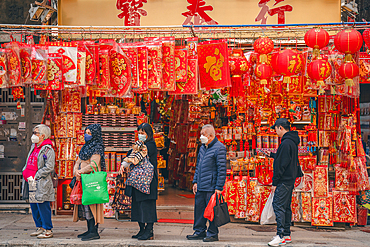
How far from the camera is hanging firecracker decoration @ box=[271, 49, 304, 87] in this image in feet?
21.4

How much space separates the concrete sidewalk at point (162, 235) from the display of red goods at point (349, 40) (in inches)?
124

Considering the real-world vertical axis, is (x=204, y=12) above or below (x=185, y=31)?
above

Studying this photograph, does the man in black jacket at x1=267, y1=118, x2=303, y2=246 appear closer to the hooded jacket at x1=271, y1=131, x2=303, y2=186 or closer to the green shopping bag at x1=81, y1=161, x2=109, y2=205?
the hooded jacket at x1=271, y1=131, x2=303, y2=186

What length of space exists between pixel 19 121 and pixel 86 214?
12.0ft

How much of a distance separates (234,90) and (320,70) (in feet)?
5.70

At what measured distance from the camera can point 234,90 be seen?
7633 millimetres

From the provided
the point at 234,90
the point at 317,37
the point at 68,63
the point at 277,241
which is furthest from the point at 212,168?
the point at 68,63

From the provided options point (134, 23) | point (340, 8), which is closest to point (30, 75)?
point (134, 23)

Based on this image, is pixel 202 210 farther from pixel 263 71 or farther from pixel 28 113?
pixel 28 113

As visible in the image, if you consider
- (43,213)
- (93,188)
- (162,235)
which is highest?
(93,188)

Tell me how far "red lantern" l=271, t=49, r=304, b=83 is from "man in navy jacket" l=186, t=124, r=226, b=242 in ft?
5.18

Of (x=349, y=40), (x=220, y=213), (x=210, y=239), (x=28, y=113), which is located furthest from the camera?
(x=28, y=113)

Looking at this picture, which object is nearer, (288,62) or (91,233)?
(91,233)

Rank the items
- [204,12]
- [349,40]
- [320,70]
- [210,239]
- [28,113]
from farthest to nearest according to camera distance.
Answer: [28,113]
[204,12]
[320,70]
[349,40]
[210,239]
